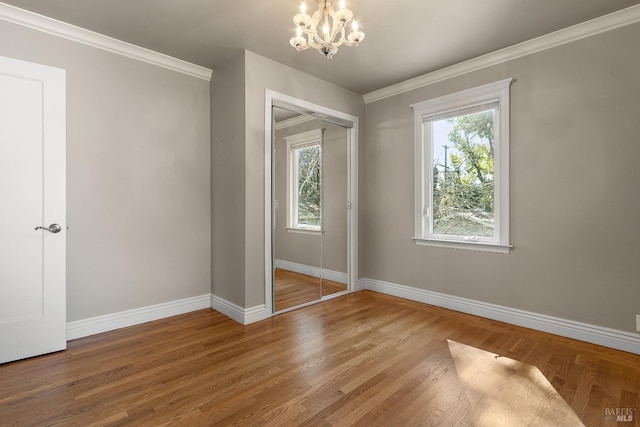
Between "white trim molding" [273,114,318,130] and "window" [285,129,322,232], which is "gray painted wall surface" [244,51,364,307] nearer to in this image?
"white trim molding" [273,114,318,130]

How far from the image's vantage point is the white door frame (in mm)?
3301

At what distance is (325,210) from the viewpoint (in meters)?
3.97

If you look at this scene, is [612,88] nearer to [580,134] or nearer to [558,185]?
[580,134]

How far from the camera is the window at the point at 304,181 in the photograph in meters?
3.66

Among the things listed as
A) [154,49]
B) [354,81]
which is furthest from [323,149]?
[154,49]

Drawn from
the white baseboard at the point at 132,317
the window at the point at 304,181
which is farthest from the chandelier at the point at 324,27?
the white baseboard at the point at 132,317

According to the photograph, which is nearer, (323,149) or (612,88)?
(612,88)

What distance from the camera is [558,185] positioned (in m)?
2.84

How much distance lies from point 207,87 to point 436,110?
8.42 ft

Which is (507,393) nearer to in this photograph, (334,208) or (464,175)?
(464,175)

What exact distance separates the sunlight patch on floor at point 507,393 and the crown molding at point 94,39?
367 cm

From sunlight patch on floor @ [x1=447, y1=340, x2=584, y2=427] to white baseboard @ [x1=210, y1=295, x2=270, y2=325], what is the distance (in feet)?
5.82

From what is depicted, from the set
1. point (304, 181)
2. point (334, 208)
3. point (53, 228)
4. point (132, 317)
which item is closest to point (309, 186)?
point (304, 181)

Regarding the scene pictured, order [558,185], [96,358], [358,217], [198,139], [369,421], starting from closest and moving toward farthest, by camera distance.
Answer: [369,421] < [96,358] < [558,185] < [198,139] < [358,217]
